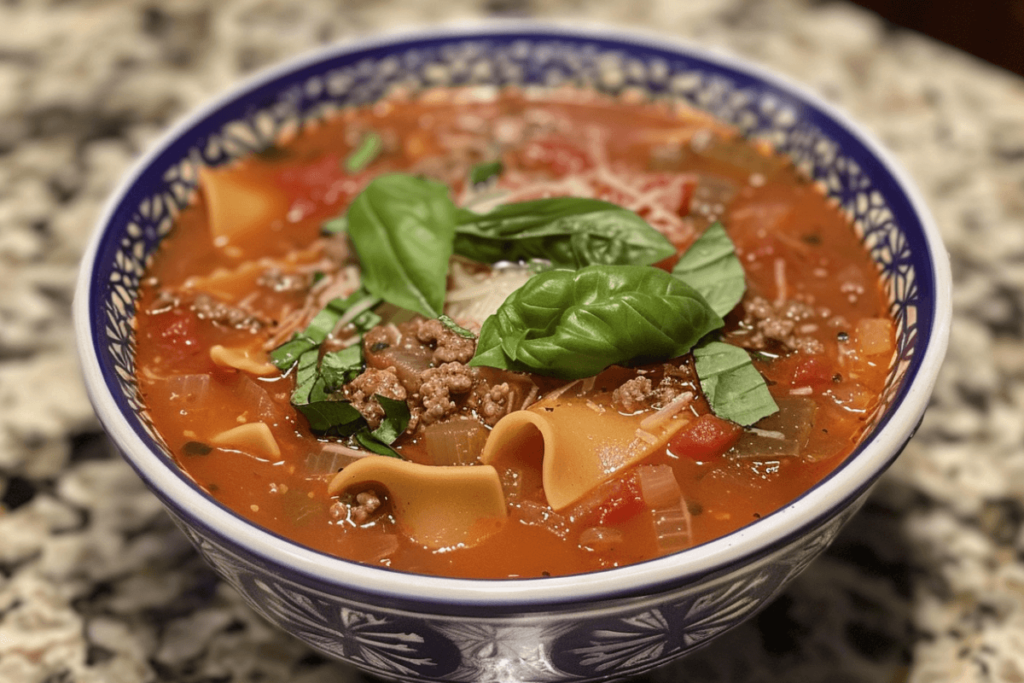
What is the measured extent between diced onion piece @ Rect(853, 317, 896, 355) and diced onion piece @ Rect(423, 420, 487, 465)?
4.24 feet

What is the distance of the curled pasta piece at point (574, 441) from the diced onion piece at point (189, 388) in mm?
947

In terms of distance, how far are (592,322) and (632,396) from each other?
0.26m

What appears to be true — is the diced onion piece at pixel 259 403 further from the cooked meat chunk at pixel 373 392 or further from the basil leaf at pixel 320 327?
the cooked meat chunk at pixel 373 392

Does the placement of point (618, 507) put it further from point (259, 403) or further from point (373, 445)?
point (259, 403)

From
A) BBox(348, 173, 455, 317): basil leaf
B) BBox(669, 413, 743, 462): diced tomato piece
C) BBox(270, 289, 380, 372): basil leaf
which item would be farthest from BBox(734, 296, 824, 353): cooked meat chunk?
BBox(270, 289, 380, 372): basil leaf

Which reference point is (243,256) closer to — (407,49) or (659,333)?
(407,49)

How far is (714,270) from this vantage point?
2982mm

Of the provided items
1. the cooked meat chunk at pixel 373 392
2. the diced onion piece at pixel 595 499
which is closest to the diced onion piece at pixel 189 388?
the cooked meat chunk at pixel 373 392

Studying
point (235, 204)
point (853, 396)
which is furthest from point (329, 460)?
point (853, 396)

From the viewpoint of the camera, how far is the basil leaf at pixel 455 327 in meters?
2.83

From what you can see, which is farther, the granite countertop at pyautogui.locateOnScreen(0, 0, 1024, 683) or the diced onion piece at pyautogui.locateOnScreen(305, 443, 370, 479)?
the granite countertop at pyautogui.locateOnScreen(0, 0, 1024, 683)

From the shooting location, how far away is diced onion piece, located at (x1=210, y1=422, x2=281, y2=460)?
104 inches

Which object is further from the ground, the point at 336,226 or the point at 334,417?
the point at 336,226

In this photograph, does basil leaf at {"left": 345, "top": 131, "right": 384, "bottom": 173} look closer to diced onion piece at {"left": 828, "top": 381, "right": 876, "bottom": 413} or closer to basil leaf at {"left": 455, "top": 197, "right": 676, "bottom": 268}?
basil leaf at {"left": 455, "top": 197, "right": 676, "bottom": 268}
